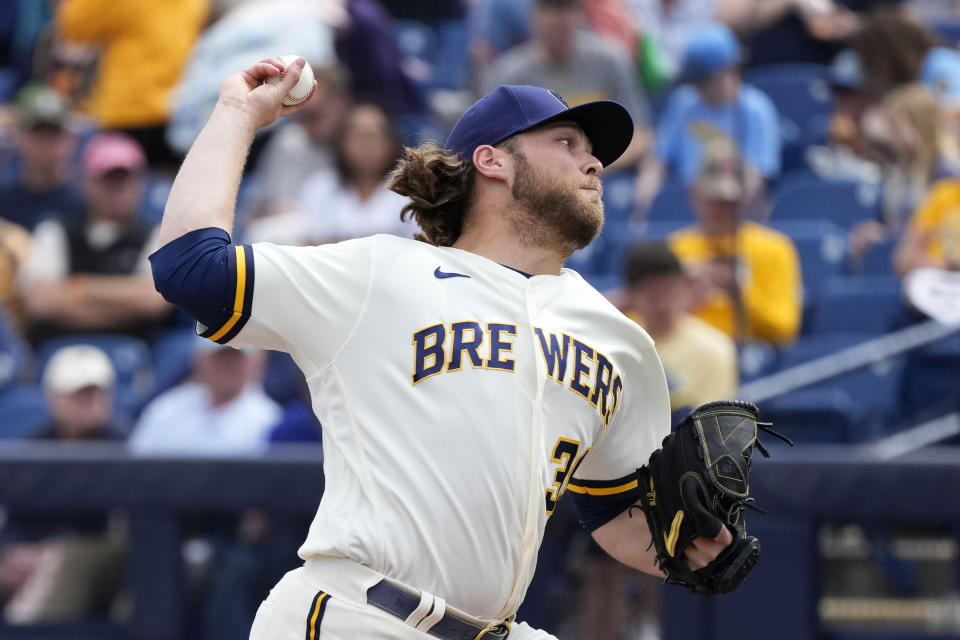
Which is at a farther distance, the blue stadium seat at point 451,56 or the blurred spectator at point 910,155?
the blue stadium seat at point 451,56

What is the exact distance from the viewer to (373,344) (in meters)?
2.68

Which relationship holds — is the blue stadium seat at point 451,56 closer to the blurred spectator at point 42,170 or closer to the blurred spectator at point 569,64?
the blurred spectator at point 569,64

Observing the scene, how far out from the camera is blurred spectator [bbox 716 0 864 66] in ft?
25.6

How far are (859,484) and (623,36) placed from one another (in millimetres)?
3650

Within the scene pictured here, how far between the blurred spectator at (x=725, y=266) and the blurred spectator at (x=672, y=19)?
2.15 meters

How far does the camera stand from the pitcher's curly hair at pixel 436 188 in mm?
2871

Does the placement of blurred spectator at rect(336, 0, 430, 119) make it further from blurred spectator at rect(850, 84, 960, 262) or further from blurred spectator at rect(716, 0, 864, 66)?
blurred spectator at rect(850, 84, 960, 262)

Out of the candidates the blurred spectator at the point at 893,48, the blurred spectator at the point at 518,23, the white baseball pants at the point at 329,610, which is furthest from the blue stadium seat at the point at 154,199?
the white baseball pants at the point at 329,610

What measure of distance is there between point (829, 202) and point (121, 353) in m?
3.51

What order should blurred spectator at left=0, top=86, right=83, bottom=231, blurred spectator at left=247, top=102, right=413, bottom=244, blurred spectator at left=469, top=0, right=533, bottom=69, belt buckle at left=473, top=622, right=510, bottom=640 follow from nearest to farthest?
belt buckle at left=473, top=622, right=510, bottom=640, blurred spectator at left=247, top=102, right=413, bottom=244, blurred spectator at left=0, top=86, right=83, bottom=231, blurred spectator at left=469, top=0, right=533, bottom=69

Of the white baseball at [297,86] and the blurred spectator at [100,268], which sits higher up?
the white baseball at [297,86]

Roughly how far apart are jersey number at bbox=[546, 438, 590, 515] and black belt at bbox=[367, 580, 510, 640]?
0.30m

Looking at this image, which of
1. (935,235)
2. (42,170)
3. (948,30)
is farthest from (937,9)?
(42,170)

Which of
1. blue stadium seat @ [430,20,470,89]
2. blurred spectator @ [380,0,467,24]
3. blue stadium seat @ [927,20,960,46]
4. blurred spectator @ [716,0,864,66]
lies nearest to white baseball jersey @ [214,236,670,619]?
blurred spectator @ [716,0,864,66]
